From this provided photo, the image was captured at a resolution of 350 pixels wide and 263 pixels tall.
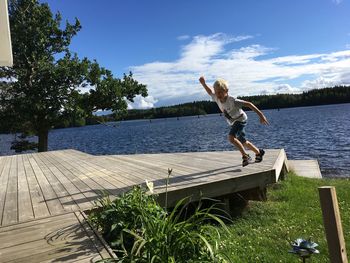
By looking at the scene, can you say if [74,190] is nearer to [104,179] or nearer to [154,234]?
[104,179]

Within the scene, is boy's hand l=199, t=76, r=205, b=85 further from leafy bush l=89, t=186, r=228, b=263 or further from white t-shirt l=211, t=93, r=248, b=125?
leafy bush l=89, t=186, r=228, b=263

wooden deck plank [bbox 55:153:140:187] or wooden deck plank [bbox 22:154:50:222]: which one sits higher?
wooden deck plank [bbox 55:153:140:187]

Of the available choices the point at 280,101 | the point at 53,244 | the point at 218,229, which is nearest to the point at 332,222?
the point at 53,244

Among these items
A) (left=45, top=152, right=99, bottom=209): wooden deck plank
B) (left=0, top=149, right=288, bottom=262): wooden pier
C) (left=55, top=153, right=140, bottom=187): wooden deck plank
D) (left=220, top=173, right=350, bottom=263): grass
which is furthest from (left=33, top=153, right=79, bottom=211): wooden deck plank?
(left=220, top=173, right=350, bottom=263): grass

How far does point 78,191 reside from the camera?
489 cm

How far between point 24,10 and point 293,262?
56.2 feet

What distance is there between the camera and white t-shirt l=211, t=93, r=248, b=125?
5.50m

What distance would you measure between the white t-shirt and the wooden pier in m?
0.86

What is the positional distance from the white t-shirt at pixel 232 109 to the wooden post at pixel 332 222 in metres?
3.59

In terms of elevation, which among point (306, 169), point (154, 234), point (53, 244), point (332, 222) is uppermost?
point (332, 222)

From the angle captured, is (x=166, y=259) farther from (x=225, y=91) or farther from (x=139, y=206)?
(x=225, y=91)

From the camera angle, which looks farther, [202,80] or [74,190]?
[202,80]

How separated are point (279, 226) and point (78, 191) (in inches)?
117

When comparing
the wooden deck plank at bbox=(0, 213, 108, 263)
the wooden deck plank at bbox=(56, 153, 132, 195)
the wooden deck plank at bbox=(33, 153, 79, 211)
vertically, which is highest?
the wooden deck plank at bbox=(56, 153, 132, 195)
